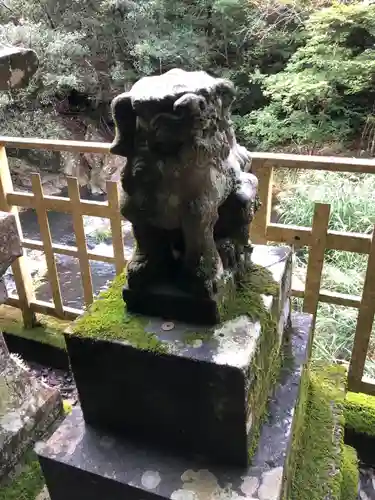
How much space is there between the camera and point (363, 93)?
25.6 feet

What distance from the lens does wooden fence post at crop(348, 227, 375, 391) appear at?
79.0 inches

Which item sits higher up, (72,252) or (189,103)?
(189,103)

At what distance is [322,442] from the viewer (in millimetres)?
1638

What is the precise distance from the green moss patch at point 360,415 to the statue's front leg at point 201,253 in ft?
4.36

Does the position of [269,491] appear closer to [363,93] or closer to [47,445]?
[47,445]

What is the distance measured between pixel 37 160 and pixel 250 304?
300 inches

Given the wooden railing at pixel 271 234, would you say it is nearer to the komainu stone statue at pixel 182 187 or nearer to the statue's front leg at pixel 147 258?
the komainu stone statue at pixel 182 187

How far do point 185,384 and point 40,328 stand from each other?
185 cm

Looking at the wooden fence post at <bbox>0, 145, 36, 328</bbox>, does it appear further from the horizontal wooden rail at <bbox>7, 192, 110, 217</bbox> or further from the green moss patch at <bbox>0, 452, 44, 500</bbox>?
the green moss patch at <bbox>0, 452, 44, 500</bbox>

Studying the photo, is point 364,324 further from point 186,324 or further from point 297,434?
point 186,324

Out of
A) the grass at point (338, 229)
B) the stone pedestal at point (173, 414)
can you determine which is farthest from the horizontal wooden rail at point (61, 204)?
the grass at point (338, 229)

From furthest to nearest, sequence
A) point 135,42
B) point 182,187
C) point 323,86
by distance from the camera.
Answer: point 135,42 < point 323,86 < point 182,187

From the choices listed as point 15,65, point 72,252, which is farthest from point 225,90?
point 72,252

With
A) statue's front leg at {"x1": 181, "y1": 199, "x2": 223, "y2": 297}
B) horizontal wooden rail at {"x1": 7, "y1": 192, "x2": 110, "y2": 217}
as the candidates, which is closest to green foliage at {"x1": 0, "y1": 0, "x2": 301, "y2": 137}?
horizontal wooden rail at {"x1": 7, "y1": 192, "x2": 110, "y2": 217}
